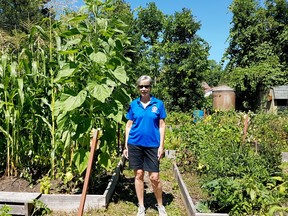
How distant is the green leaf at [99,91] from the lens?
126 inches

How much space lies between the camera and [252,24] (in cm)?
2170

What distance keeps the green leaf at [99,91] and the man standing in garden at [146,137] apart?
0.43 meters

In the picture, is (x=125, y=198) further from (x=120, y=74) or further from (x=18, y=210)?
(x=120, y=74)

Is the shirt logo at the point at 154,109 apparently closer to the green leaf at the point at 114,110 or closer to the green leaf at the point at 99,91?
the green leaf at the point at 114,110

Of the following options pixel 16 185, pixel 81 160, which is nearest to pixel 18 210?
pixel 16 185

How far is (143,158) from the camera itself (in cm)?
359

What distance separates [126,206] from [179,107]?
47.0 feet

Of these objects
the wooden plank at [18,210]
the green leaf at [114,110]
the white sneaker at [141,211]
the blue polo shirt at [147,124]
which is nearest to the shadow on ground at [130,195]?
the white sneaker at [141,211]

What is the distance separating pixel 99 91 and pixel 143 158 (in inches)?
40.1

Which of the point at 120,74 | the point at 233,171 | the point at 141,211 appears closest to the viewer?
the point at 120,74

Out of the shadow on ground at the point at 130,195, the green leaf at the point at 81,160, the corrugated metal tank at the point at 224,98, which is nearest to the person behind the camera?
the green leaf at the point at 81,160

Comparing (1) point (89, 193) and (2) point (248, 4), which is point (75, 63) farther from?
(2) point (248, 4)

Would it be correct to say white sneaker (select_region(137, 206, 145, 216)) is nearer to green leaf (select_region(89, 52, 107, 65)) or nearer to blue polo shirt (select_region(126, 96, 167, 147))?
blue polo shirt (select_region(126, 96, 167, 147))

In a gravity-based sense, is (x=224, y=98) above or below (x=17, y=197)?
above
